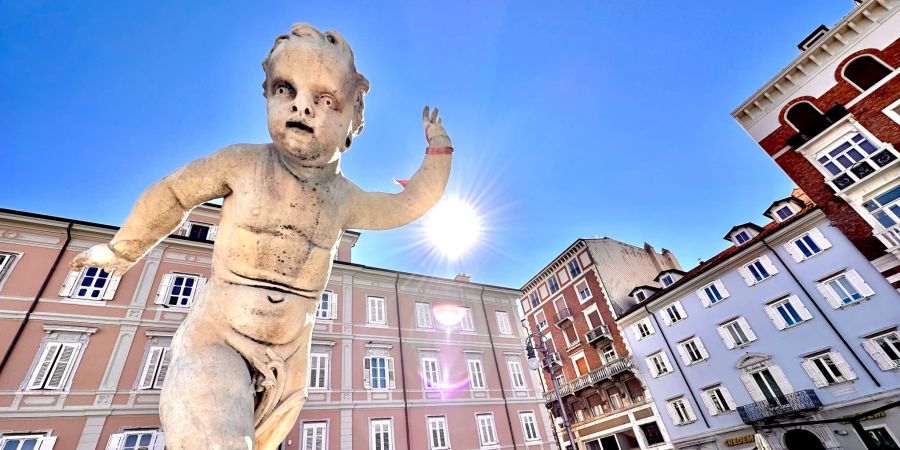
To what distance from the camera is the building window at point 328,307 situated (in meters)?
18.4

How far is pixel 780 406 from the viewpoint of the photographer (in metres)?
18.4

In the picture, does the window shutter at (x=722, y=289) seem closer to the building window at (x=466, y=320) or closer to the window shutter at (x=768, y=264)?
the window shutter at (x=768, y=264)

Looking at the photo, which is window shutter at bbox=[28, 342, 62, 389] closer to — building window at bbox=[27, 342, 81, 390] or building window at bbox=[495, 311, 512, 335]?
building window at bbox=[27, 342, 81, 390]

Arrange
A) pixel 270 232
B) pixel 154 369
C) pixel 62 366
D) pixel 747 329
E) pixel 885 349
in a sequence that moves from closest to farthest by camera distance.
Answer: pixel 270 232 → pixel 62 366 → pixel 154 369 → pixel 885 349 → pixel 747 329

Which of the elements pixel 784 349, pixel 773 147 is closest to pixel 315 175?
pixel 773 147

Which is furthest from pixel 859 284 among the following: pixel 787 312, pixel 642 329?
pixel 642 329

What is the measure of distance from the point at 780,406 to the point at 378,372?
19058 millimetres

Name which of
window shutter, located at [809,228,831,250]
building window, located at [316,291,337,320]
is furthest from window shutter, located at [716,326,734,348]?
building window, located at [316,291,337,320]

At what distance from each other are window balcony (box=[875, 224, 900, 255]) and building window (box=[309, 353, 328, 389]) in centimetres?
2222

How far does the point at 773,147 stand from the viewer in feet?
58.8

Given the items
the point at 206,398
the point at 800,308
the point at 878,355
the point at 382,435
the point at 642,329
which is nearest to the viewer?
the point at 206,398

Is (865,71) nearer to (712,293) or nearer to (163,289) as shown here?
(712,293)

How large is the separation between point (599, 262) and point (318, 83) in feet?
104

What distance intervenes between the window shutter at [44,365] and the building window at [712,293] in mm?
29683
